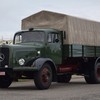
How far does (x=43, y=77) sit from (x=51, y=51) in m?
1.59

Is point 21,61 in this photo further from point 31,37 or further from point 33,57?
point 31,37

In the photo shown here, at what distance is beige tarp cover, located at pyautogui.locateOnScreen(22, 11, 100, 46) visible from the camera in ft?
66.1

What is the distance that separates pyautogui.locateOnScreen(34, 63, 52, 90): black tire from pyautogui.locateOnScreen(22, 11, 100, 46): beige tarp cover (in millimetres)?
2320

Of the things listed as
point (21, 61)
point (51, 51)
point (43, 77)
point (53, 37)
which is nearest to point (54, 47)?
point (51, 51)

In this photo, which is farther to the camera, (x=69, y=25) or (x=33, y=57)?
(x=69, y=25)

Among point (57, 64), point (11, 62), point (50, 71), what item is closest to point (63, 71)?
point (57, 64)

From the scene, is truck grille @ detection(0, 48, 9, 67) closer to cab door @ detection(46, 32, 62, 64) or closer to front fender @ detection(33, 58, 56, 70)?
front fender @ detection(33, 58, 56, 70)

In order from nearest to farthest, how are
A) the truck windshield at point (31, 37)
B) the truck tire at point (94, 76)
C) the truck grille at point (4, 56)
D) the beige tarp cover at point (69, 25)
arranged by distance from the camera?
1. the truck grille at point (4, 56)
2. the truck windshield at point (31, 37)
3. the beige tarp cover at point (69, 25)
4. the truck tire at point (94, 76)

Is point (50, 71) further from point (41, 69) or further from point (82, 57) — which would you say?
point (82, 57)

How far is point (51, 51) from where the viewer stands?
18.8m

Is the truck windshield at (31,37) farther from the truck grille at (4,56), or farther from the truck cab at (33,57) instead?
the truck grille at (4,56)

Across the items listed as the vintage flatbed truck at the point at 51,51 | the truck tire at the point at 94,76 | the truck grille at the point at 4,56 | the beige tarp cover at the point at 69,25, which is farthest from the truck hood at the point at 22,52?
the truck tire at the point at 94,76

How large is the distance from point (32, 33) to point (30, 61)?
176 cm

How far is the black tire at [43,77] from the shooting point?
17.3m
